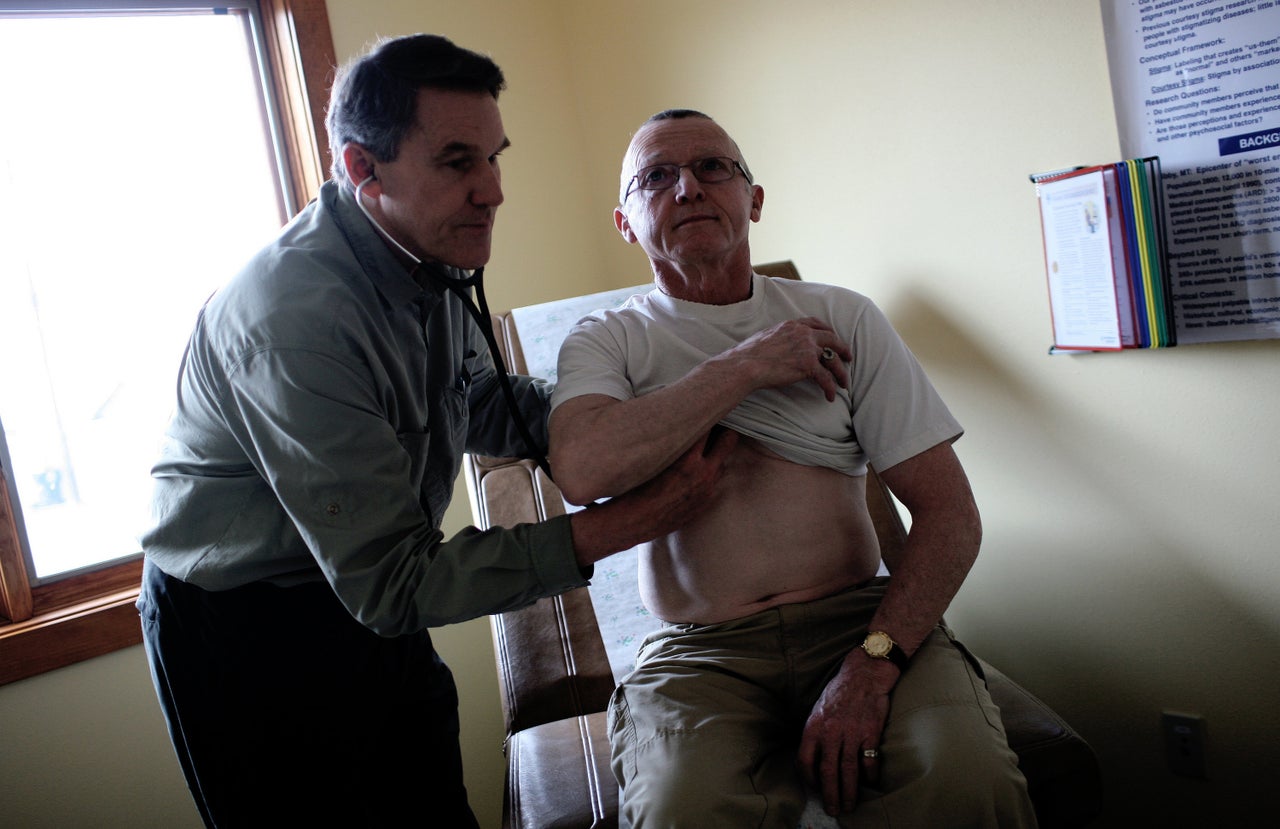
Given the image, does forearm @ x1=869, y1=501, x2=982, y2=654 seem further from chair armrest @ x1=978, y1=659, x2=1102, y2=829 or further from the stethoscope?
the stethoscope

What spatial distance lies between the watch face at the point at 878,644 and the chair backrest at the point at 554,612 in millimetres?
496

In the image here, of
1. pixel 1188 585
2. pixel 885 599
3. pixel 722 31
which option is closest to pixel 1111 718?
pixel 1188 585

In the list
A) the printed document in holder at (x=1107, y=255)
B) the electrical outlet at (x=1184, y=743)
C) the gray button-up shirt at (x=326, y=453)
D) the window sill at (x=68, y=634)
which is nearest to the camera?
the gray button-up shirt at (x=326, y=453)

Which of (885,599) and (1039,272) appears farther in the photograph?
(1039,272)

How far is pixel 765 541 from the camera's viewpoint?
129 cm

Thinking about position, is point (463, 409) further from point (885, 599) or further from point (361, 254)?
→ point (885, 599)

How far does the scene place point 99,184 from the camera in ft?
6.97

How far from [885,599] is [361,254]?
809mm

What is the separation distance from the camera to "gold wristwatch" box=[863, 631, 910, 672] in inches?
46.6

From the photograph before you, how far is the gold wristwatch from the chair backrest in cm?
50

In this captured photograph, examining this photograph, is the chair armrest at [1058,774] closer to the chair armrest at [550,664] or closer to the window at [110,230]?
the chair armrest at [550,664]

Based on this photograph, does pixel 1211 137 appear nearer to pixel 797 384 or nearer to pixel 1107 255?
pixel 1107 255

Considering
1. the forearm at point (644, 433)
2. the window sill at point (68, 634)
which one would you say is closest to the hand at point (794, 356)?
the forearm at point (644, 433)

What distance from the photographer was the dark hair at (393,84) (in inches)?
42.0
